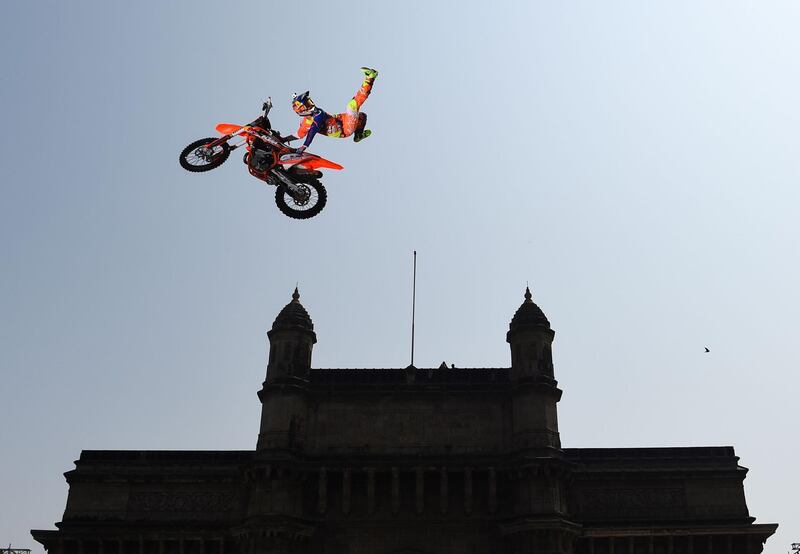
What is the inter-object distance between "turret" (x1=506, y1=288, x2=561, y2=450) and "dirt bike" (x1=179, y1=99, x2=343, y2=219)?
17636 mm

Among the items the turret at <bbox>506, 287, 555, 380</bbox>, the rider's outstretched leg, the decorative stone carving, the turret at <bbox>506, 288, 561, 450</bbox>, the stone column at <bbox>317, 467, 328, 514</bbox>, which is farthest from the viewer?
the turret at <bbox>506, 287, 555, 380</bbox>

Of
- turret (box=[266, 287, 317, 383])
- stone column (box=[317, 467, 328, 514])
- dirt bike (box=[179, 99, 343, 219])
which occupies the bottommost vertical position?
stone column (box=[317, 467, 328, 514])

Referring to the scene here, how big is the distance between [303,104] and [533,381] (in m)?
19.8

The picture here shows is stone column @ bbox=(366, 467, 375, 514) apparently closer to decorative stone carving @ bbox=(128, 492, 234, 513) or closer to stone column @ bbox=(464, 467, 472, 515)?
stone column @ bbox=(464, 467, 472, 515)

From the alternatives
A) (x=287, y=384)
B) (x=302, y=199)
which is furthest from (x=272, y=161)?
(x=287, y=384)

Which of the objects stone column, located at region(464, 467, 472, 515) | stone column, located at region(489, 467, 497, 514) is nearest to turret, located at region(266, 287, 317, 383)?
stone column, located at region(464, 467, 472, 515)

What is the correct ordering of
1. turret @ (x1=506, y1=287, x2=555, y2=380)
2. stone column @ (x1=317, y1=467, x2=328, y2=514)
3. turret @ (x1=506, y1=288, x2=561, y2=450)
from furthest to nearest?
turret @ (x1=506, y1=287, x2=555, y2=380) < turret @ (x1=506, y1=288, x2=561, y2=450) < stone column @ (x1=317, y1=467, x2=328, y2=514)

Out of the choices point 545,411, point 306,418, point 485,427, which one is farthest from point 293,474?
point 545,411

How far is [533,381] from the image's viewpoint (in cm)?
3584

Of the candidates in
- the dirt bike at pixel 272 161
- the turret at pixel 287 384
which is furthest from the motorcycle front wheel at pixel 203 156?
the turret at pixel 287 384

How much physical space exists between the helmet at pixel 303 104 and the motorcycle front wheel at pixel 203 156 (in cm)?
247

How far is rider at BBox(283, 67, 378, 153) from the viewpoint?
20.3 meters

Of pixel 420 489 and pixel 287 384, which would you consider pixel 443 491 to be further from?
pixel 287 384

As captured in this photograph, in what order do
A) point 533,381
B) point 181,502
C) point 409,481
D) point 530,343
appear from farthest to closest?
point 530,343 < point 533,381 < point 181,502 < point 409,481
